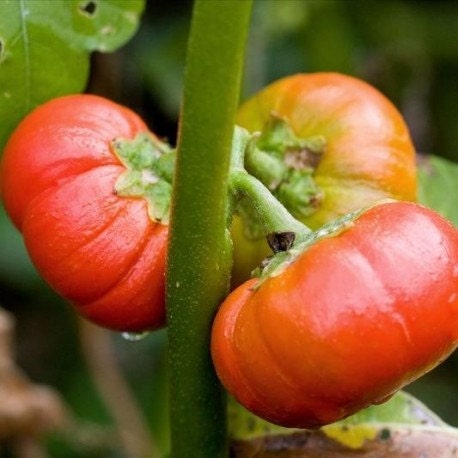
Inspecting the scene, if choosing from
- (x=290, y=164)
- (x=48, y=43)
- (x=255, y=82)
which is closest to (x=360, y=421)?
(x=290, y=164)

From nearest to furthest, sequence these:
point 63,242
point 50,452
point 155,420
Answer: point 63,242
point 155,420
point 50,452

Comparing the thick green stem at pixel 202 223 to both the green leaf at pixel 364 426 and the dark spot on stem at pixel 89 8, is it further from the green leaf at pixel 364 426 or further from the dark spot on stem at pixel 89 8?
the dark spot on stem at pixel 89 8

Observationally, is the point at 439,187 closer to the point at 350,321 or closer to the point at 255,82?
the point at 350,321

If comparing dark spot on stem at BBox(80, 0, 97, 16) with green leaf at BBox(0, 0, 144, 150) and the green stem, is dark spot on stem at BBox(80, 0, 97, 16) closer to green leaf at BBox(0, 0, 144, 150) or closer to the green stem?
green leaf at BBox(0, 0, 144, 150)

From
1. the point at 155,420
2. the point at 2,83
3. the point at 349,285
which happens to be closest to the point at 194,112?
the point at 349,285

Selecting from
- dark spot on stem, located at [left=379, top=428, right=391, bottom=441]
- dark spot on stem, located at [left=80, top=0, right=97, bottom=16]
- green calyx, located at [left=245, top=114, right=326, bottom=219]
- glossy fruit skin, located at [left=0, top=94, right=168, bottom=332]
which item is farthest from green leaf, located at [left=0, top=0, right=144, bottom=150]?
dark spot on stem, located at [left=379, top=428, right=391, bottom=441]

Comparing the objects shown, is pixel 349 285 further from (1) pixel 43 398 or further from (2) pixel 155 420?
(2) pixel 155 420
